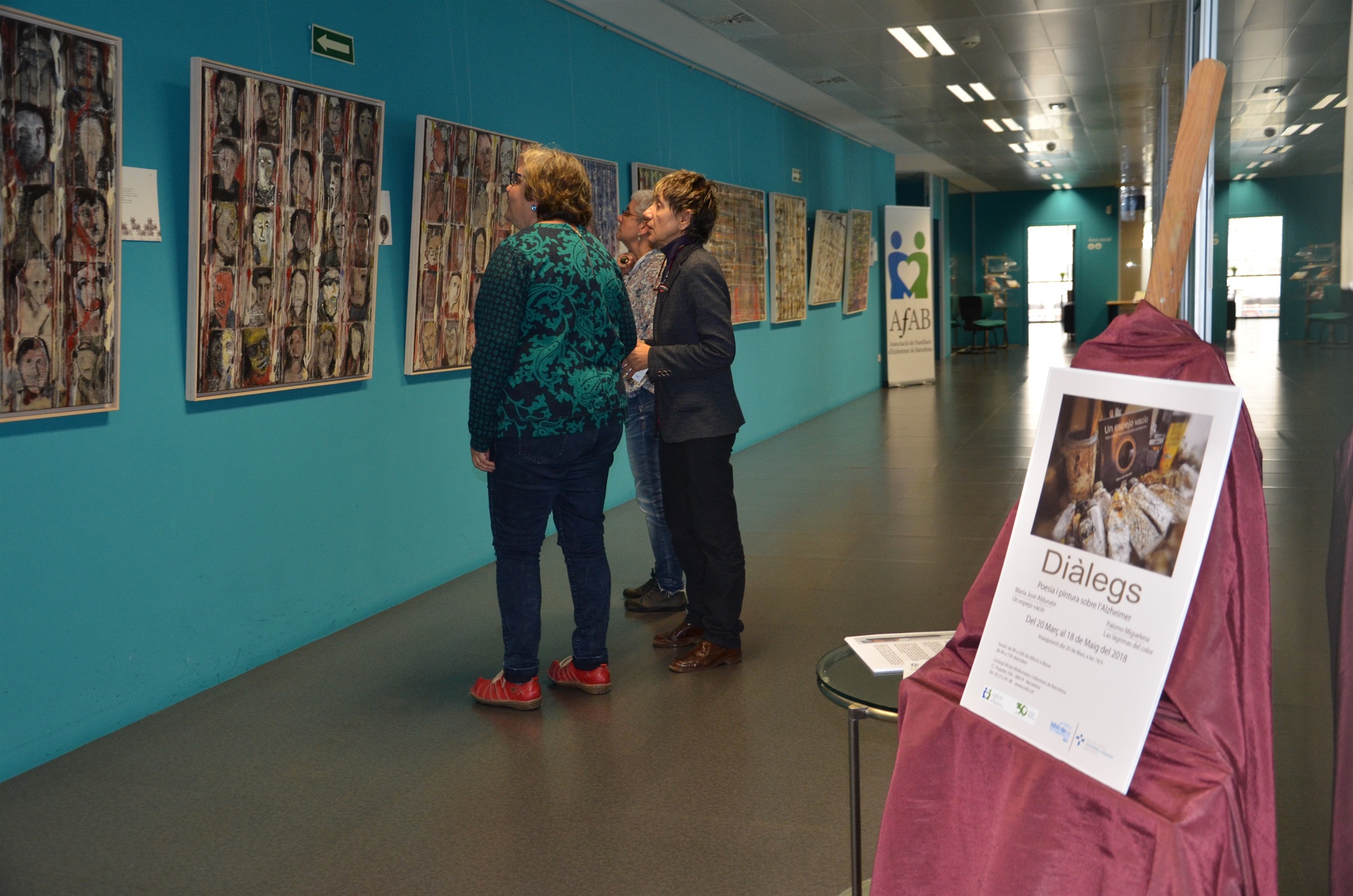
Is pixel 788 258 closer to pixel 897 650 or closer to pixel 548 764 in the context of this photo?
pixel 548 764

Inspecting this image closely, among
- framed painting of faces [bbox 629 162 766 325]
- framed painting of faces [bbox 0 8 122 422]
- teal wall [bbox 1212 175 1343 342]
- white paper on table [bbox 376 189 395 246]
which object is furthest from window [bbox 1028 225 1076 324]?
framed painting of faces [bbox 0 8 122 422]

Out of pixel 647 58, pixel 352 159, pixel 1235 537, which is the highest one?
pixel 647 58

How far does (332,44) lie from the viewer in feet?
13.9

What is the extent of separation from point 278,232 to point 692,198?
147cm

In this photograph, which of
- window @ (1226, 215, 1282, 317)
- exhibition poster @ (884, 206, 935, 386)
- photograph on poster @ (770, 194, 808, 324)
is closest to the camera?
window @ (1226, 215, 1282, 317)

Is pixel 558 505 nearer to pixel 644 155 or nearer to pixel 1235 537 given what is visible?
pixel 1235 537

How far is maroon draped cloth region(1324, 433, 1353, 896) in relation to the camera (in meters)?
1.35

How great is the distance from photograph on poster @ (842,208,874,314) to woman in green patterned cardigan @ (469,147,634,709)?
361 inches

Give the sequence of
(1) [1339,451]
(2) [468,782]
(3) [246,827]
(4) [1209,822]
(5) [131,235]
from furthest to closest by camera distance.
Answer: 1. (5) [131,235]
2. (2) [468,782]
3. (3) [246,827]
4. (1) [1339,451]
5. (4) [1209,822]

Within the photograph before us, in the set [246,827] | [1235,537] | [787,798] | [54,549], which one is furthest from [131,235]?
[1235,537]

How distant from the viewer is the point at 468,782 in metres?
3.00

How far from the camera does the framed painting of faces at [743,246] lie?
847cm

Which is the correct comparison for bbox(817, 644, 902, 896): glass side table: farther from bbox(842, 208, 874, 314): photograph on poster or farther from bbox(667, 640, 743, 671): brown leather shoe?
bbox(842, 208, 874, 314): photograph on poster

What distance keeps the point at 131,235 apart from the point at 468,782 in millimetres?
1977
